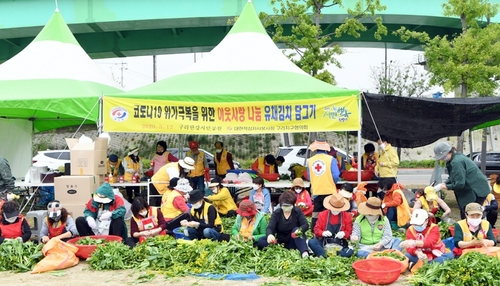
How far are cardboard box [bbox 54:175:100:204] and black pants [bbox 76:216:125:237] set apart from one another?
1.36 m

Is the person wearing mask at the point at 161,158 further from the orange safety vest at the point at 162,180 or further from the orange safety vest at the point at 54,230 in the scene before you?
the orange safety vest at the point at 54,230

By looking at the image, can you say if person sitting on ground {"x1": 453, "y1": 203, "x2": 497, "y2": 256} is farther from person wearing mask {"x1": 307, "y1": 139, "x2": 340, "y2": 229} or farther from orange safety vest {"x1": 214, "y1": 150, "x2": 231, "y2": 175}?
orange safety vest {"x1": 214, "y1": 150, "x2": 231, "y2": 175}

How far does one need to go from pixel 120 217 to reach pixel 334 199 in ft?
9.70

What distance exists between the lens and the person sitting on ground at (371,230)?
19.9 feet

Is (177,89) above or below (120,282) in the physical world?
above

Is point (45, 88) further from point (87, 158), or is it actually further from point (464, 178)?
point (464, 178)

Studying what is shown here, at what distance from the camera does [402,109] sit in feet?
29.6

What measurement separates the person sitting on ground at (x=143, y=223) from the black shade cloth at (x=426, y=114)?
4.04 meters

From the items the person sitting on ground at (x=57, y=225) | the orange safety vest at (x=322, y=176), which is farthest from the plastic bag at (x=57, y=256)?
the orange safety vest at (x=322, y=176)

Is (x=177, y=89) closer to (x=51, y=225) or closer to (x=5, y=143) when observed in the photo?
(x=51, y=225)

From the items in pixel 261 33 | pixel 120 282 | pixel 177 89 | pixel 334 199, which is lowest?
pixel 120 282

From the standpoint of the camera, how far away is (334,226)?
252 inches

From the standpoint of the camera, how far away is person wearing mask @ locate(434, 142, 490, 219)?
6988 mm

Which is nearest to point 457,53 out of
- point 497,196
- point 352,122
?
point 497,196
